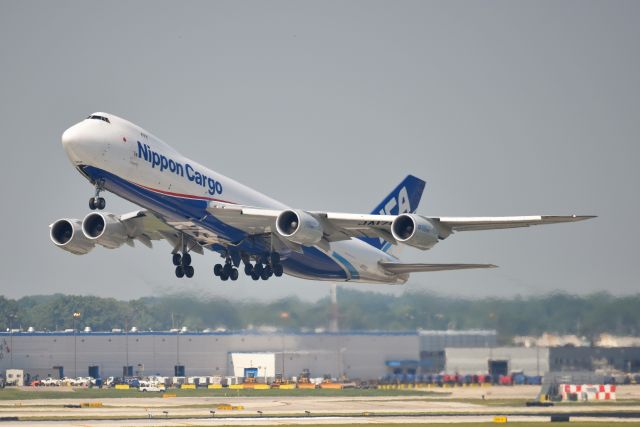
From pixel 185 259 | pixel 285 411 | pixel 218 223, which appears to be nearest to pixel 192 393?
pixel 285 411

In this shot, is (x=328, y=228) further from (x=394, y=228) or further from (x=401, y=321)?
(x=401, y=321)

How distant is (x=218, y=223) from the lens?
180 ft

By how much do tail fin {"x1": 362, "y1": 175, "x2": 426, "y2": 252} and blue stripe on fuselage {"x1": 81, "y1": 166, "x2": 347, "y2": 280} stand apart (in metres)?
4.44

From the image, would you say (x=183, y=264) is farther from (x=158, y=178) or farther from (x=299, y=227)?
(x=299, y=227)

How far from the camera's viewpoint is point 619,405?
221ft

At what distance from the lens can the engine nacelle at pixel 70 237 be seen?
57.5 meters

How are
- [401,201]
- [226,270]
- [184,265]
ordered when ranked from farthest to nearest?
1. [401,201]
2. [226,270]
3. [184,265]

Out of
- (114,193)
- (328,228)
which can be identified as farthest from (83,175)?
(328,228)

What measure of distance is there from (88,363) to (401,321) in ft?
92.2

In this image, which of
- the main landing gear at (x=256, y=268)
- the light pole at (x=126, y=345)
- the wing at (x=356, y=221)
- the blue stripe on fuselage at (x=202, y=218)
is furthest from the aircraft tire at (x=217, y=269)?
the light pole at (x=126, y=345)

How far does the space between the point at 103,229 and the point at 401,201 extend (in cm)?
1868

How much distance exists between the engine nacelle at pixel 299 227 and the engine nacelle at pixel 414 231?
3.68 metres

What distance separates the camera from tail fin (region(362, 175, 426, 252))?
2591 inches

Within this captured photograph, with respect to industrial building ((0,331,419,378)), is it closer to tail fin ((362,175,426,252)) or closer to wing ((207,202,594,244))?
tail fin ((362,175,426,252))
